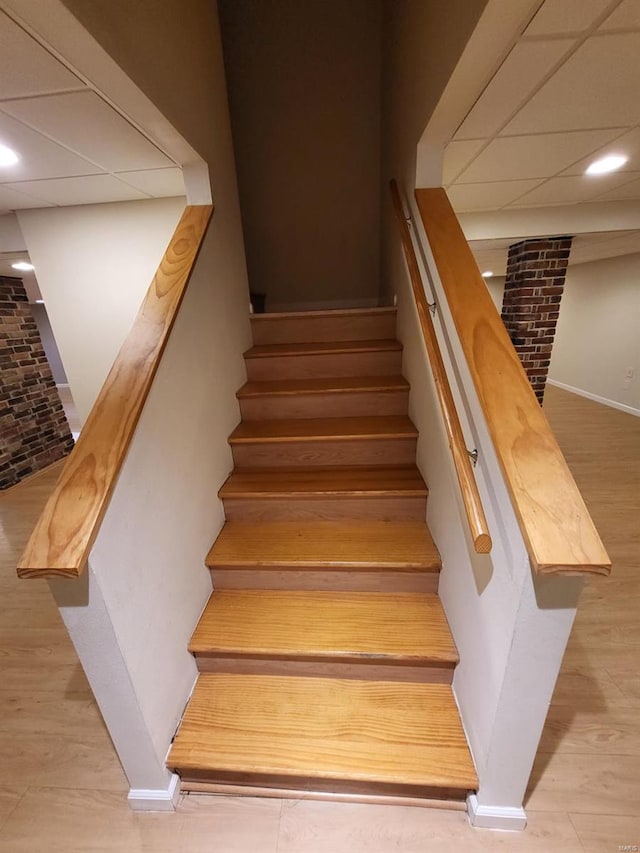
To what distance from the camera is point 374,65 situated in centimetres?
260

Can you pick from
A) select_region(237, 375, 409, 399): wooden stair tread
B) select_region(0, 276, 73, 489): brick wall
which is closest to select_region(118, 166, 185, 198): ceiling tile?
select_region(237, 375, 409, 399): wooden stair tread

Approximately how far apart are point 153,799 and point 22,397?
386 cm

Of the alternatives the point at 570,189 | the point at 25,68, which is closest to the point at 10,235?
the point at 25,68

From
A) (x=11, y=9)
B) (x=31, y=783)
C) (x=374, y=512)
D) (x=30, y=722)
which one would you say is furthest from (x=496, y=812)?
(x=11, y=9)

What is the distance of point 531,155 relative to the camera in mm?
1701

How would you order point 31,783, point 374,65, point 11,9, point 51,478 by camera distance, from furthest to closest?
1. point 51,478
2. point 374,65
3. point 31,783
4. point 11,9

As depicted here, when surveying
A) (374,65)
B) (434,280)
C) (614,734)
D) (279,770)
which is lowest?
(614,734)

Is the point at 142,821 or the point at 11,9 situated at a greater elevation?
the point at 11,9

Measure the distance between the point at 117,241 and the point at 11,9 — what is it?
59.4 inches

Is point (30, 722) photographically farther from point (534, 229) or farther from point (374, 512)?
point (534, 229)

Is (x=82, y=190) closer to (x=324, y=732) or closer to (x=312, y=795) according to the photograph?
(x=324, y=732)

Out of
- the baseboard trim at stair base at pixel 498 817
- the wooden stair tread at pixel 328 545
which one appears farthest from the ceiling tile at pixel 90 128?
the baseboard trim at stair base at pixel 498 817

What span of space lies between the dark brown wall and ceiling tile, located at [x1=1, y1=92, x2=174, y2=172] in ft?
5.43

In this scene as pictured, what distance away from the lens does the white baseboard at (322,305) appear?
3.19 m
